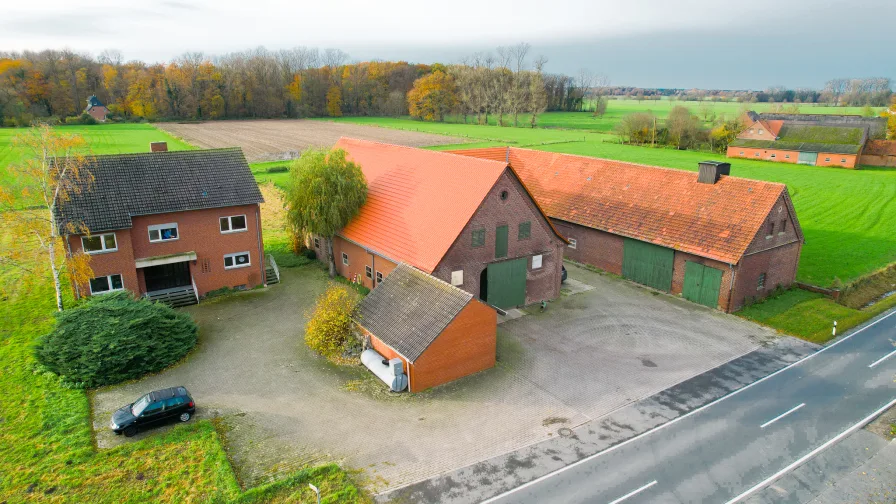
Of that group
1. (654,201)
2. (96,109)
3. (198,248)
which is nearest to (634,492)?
(654,201)

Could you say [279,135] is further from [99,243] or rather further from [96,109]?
[99,243]

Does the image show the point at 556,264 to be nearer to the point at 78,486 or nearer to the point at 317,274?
the point at 317,274

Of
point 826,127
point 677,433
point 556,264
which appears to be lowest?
point 677,433

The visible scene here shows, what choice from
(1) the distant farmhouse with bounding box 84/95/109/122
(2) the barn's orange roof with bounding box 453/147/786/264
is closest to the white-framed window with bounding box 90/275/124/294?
(2) the barn's orange roof with bounding box 453/147/786/264

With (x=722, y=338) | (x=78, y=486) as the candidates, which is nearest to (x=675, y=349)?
(x=722, y=338)

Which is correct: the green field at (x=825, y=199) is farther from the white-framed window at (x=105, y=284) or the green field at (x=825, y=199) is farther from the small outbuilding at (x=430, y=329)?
the white-framed window at (x=105, y=284)

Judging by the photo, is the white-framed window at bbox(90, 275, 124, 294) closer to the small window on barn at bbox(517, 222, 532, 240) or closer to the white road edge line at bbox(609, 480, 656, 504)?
the small window on barn at bbox(517, 222, 532, 240)

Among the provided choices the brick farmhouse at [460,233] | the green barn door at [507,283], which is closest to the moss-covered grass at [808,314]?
the brick farmhouse at [460,233]
